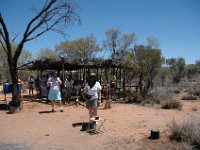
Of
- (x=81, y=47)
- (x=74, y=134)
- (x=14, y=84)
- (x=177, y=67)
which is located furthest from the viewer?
(x=177, y=67)

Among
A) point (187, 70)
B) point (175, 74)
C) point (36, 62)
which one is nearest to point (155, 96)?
point (36, 62)

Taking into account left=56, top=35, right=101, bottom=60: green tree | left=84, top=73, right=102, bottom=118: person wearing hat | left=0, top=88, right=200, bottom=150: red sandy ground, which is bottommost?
left=0, top=88, right=200, bottom=150: red sandy ground

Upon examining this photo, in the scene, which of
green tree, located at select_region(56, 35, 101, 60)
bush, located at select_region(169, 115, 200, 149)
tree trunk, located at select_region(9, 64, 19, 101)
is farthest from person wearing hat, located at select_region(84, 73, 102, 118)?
green tree, located at select_region(56, 35, 101, 60)

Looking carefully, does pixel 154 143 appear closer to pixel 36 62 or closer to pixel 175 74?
pixel 36 62

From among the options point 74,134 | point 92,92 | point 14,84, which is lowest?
point 74,134

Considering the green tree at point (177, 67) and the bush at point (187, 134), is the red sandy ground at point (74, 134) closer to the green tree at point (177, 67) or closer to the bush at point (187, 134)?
the bush at point (187, 134)

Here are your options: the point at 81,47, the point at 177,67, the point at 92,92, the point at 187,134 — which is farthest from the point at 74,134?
the point at 177,67

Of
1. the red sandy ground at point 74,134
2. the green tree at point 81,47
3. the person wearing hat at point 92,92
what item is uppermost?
the green tree at point 81,47

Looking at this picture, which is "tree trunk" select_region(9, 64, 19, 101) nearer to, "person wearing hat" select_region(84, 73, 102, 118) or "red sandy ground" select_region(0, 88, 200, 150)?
"red sandy ground" select_region(0, 88, 200, 150)

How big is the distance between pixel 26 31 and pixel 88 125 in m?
6.06

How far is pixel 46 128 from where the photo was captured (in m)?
8.55

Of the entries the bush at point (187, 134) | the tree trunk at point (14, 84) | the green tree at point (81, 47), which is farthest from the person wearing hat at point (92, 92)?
the green tree at point (81, 47)

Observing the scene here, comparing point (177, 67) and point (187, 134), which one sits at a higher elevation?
point (177, 67)

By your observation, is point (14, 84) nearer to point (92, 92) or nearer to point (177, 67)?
point (92, 92)
